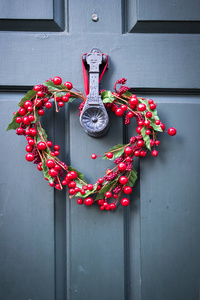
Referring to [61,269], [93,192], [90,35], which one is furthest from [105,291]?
[90,35]

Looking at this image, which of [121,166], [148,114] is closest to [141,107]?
[148,114]

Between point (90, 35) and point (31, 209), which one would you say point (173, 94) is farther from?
point (31, 209)

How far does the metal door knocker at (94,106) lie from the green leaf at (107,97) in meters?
0.01

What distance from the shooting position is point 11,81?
0.68 meters

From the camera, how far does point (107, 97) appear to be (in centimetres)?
63

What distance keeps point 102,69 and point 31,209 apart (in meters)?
0.44

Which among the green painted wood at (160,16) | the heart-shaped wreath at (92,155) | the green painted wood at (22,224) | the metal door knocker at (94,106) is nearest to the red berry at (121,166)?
the heart-shaped wreath at (92,155)

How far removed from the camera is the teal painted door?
0.67 m

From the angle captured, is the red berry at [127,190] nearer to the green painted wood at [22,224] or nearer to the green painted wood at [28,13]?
the green painted wood at [22,224]

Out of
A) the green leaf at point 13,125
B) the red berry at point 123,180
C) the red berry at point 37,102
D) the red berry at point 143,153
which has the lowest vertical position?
the red berry at point 123,180

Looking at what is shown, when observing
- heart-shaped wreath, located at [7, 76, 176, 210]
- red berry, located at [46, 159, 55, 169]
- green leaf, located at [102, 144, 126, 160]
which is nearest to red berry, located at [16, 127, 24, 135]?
heart-shaped wreath, located at [7, 76, 176, 210]

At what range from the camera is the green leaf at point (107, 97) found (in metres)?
0.62

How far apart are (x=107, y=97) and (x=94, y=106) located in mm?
43

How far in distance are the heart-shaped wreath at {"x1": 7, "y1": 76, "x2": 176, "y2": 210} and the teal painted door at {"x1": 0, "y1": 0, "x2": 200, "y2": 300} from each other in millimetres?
42
